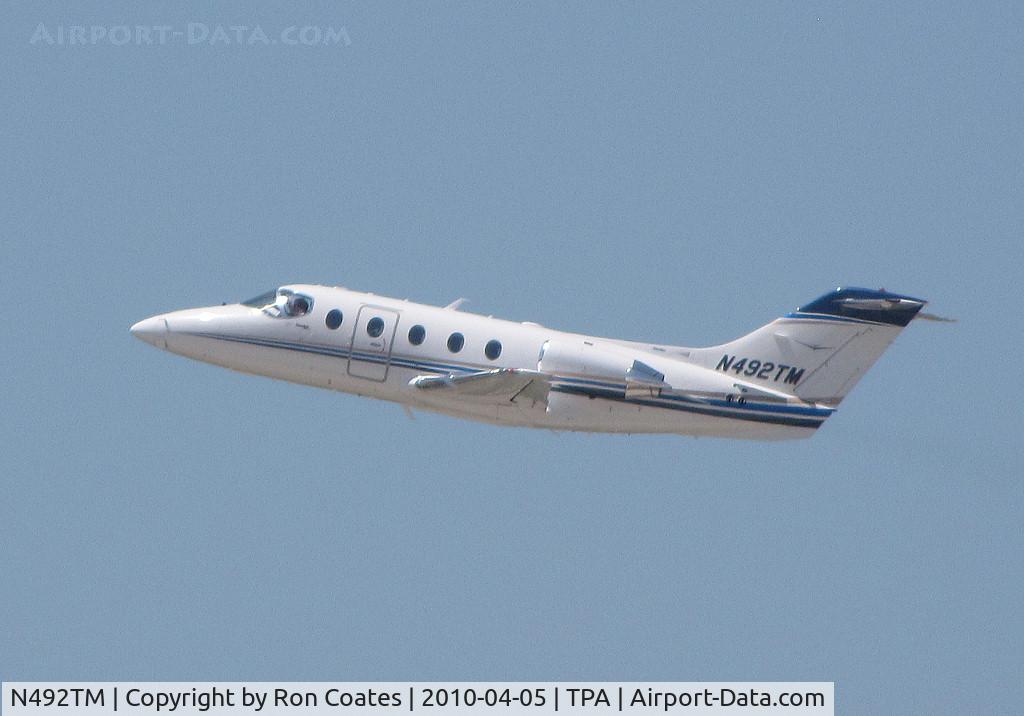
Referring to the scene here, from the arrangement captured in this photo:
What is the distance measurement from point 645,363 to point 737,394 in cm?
195

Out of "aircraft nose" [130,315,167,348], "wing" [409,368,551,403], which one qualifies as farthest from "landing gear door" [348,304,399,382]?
"aircraft nose" [130,315,167,348]

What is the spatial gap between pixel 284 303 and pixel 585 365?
6.88 metres

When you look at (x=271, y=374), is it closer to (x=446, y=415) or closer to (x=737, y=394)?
(x=446, y=415)

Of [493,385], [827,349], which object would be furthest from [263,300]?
[827,349]

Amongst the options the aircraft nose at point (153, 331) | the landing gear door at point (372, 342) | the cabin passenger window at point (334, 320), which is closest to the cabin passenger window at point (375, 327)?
the landing gear door at point (372, 342)

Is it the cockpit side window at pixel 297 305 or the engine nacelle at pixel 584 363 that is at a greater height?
the cockpit side window at pixel 297 305

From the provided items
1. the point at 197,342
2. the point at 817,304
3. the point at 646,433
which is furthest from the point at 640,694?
the point at 197,342

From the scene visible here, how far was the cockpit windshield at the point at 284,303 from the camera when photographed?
49062 mm

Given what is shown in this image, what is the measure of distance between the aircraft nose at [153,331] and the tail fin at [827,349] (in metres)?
11.5

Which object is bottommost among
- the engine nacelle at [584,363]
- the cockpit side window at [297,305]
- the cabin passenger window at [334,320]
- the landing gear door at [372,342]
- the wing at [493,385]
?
the wing at [493,385]

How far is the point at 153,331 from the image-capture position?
5031 centimetres

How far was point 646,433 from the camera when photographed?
155 ft

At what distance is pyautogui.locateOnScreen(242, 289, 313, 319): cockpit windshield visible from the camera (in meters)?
49.1

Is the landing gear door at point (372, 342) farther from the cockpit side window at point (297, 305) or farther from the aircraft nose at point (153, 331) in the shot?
the aircraft nose at point (153, 331)
